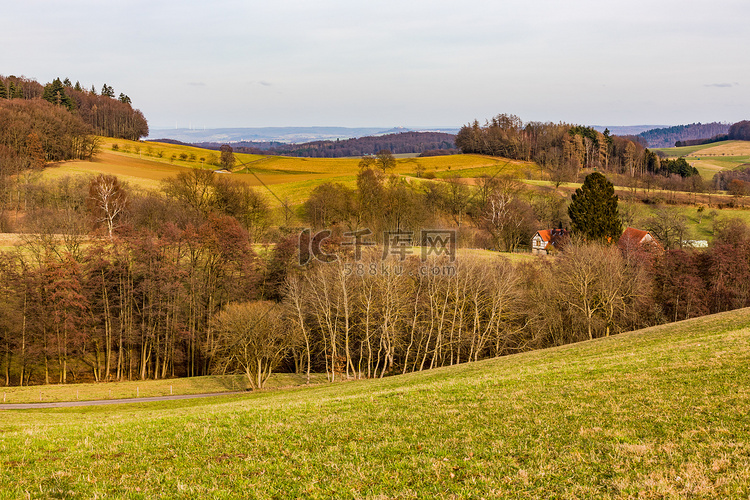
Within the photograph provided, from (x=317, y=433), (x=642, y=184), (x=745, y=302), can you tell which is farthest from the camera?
(x=642, y=184)

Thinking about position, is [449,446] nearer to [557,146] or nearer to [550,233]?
[550,233]

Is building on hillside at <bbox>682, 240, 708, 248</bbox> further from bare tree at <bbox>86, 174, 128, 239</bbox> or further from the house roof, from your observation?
bare tree at <bbox>86, 174, 128, 239</bbox>

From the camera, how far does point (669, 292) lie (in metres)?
63.2

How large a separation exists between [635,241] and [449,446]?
247ft

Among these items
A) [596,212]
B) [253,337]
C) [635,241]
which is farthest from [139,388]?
[635,241]

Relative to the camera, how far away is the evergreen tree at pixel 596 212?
241ft

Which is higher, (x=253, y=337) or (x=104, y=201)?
(x=104, y=201)

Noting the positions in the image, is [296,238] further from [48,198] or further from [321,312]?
[48,198]

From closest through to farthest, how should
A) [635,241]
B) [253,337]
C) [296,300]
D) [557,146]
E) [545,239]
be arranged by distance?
[296,300], [253,337], [635,241], [545,239], [557,146]

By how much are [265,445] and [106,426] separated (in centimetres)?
797

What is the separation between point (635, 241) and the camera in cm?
7506

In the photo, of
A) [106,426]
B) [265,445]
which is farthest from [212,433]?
[106,426]

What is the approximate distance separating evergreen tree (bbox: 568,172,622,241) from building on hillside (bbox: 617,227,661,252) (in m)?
2.06

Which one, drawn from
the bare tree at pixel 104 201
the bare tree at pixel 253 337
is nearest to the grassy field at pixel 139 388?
the bare tree at pixel 253 337
